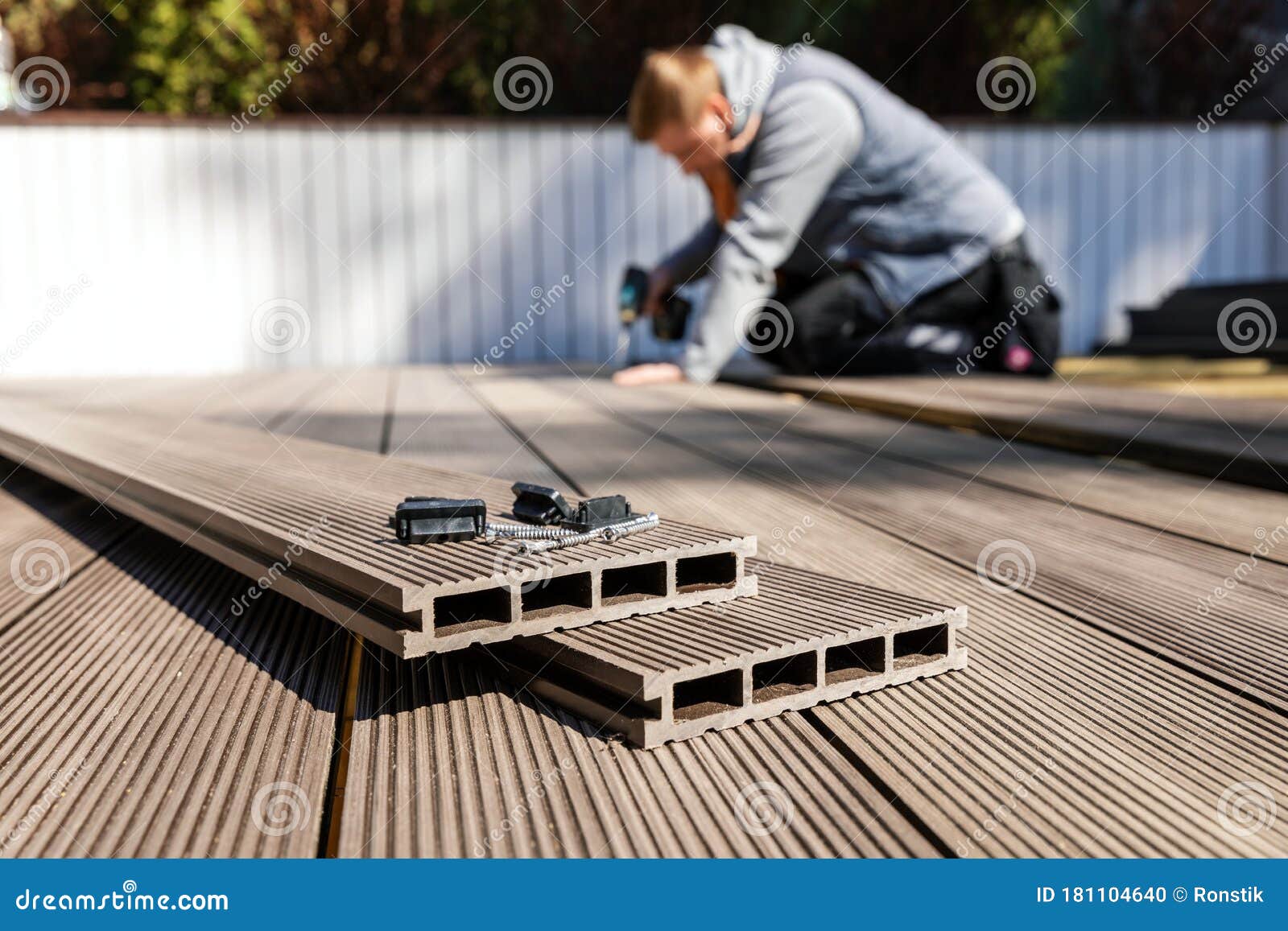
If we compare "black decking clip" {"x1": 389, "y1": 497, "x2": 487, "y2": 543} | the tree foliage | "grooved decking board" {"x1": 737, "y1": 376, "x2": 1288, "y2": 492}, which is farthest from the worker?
the tree foliage

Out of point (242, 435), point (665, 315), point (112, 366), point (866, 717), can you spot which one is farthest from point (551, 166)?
point (866, 717)

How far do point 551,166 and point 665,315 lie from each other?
196cm

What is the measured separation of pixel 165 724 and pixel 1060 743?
1.92 ft

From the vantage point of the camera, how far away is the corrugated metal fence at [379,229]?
5320mm

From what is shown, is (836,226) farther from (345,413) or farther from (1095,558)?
(1095,558)

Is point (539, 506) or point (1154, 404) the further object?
point (1154, 404)

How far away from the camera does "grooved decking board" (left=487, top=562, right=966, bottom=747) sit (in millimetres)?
689

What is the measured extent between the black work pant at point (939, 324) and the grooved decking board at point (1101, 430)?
577 mm

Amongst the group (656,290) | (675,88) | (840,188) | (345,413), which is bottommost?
(345,413)

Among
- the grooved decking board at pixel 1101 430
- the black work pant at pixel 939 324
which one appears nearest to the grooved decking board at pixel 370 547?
the grooved decking board at pixel 1101 430

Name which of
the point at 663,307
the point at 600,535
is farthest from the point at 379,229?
the point at 600,535

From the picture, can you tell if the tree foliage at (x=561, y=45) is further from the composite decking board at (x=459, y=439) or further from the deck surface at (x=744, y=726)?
the deck surface at (x=744, y=726)

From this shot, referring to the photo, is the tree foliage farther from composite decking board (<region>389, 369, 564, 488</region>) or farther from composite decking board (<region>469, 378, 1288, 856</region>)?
composite decking board (<region>469, 378, 1288, 856</region>)

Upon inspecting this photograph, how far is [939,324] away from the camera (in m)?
3.69
